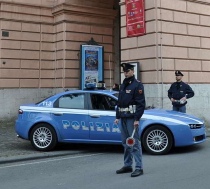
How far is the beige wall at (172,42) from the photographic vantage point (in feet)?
41.1

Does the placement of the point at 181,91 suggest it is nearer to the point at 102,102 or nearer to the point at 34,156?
the point at 102,102

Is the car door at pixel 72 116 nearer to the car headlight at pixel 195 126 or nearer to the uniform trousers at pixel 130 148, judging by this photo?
the uniform trousers at pixel 130 148

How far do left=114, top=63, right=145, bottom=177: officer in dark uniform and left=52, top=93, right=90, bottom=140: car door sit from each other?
2124 millimetres

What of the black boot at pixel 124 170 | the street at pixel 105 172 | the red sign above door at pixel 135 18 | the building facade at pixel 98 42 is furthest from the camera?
the red sign above door at pixel 135 18

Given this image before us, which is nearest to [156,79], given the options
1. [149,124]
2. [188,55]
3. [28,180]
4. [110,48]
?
[188,55]

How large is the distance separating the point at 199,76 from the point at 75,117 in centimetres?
691

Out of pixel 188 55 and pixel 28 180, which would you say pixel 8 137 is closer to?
pixel 28 180

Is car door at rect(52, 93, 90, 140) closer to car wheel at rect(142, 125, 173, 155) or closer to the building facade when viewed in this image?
car wheel at rect(142, 125, 173, 155)

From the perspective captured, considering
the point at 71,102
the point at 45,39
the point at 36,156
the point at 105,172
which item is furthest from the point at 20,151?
the point at 45,39

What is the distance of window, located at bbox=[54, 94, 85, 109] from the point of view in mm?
8578

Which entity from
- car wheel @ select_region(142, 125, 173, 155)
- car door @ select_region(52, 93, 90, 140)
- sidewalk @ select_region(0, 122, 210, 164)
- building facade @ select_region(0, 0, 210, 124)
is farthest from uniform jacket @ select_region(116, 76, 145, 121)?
building facade @ select_region(0, 0, 210, 124)

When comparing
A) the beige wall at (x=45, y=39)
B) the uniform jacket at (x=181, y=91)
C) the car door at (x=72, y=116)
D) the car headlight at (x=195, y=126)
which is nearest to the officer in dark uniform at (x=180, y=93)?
the uniform jacket at (x=181, y=91)

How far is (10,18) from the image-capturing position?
15.6 meters

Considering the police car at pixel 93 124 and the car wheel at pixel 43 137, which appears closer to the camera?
the police car at pixel 93 124
